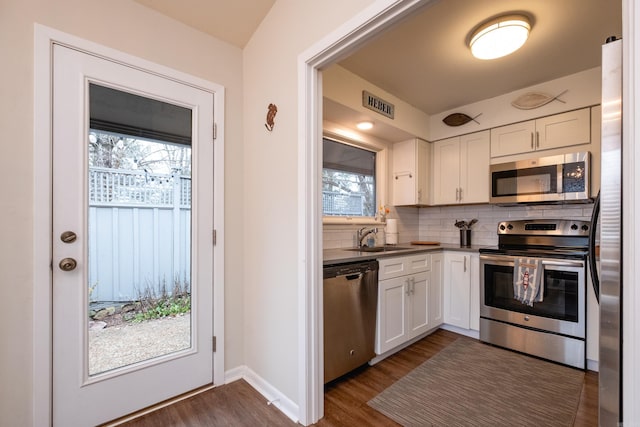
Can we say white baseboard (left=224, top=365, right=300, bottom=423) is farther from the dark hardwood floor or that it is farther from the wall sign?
the wall sign

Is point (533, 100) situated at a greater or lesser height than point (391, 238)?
greater

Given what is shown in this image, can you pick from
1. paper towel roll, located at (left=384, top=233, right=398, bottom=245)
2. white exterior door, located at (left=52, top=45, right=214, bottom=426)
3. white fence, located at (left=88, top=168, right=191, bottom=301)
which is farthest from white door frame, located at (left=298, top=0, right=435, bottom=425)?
paper towel roll, located at (left=384, top=233, right=398, bottom=245)

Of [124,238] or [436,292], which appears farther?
[436,292]

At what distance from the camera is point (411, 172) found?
337cm

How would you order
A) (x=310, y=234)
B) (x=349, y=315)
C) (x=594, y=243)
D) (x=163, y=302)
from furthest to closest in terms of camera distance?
1. (x=349, y=315)
2. (x=163, y=302)
3. (x=310, y=234)
4. (x=594, y=243)

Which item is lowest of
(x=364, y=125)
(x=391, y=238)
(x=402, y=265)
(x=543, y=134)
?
(x=402, y=265)

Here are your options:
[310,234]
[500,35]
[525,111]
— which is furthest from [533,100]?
[310,234]

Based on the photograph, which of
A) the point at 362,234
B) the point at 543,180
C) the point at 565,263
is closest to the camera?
the point at 565,263

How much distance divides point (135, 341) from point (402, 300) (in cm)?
201

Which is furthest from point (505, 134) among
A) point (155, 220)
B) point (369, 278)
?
point (155, 220)

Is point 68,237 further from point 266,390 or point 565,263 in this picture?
point 565,263

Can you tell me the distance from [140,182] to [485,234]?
3.41 metres

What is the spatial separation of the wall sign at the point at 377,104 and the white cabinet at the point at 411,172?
65 cm

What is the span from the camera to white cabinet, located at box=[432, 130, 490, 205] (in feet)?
10.1
